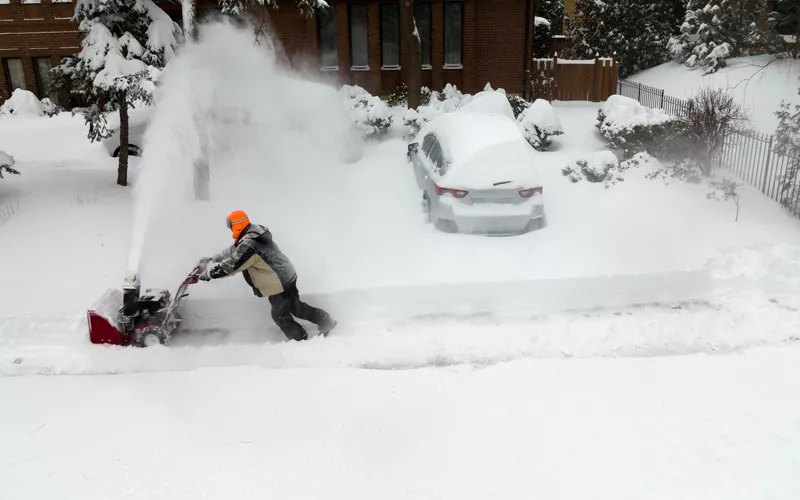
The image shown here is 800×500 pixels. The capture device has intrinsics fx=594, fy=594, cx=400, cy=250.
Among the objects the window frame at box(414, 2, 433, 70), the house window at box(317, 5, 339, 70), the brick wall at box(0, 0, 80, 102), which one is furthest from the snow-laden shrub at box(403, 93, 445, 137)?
the brick wall at box(0, 0, 80, 102)

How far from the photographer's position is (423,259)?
→ 870 cm

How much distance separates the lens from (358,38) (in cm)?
1914

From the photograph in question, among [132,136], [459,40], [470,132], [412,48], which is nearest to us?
[470,132]

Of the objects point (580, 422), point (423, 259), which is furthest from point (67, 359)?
point (580, 422)

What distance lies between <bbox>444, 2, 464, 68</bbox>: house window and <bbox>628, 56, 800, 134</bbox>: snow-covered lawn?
7059 mm

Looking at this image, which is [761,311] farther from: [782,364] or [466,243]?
[466,243]

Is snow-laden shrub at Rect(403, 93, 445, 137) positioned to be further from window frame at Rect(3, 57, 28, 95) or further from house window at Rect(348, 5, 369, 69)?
window frame at Rect(3, 57, 28, 95)

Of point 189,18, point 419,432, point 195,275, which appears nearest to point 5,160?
point 189,18

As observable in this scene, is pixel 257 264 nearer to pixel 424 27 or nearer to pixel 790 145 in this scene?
pixel 790 145

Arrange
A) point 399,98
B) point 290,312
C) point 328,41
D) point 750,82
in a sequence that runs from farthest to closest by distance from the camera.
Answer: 1. point 328,41
2. point 750,82
3. point 399,98
4. point 290,312

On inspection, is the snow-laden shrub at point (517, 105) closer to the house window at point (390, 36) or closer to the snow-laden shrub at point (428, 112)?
the snow-laden shrub at point (428, 112)

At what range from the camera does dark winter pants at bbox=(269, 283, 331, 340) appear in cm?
652

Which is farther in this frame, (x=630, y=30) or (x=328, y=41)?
(x=630, y=30)

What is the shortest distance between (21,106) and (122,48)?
34.3ft
